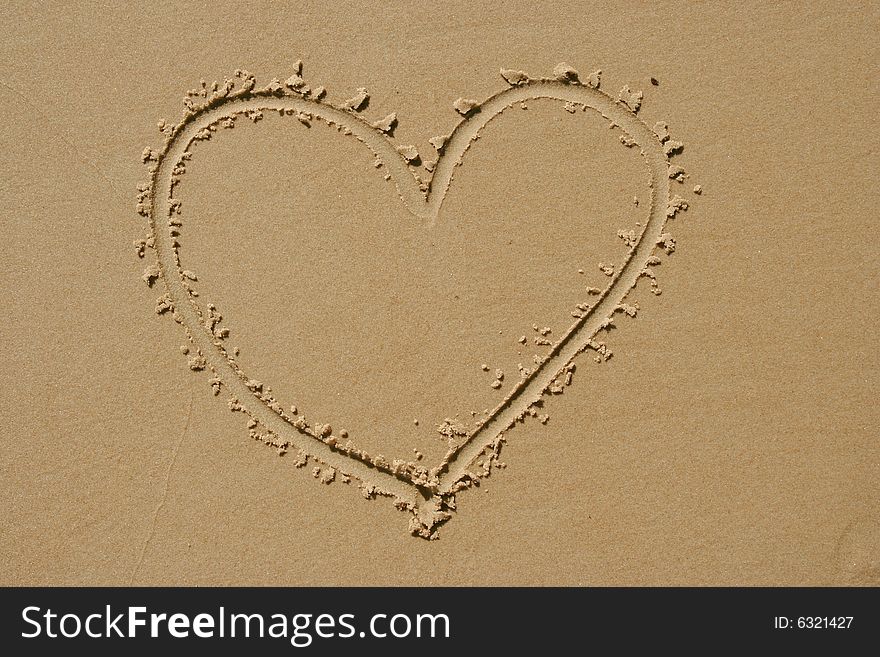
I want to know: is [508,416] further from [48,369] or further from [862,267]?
[48,369]

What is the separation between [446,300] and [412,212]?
1.22ft

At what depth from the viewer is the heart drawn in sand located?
2.47 m

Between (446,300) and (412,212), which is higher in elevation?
(412,212)

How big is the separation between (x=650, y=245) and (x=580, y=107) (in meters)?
0.61

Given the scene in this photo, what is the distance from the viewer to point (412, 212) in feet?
8.29

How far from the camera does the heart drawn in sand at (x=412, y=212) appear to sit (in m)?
2.47

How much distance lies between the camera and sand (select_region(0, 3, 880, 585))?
8.05 feet

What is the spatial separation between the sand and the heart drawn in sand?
0.01 metres

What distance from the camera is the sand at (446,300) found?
2455 millimetres

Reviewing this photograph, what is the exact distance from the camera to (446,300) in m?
2.52

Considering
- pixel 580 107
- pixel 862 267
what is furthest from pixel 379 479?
pixel 862 267

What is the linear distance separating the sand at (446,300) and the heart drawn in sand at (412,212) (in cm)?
1
